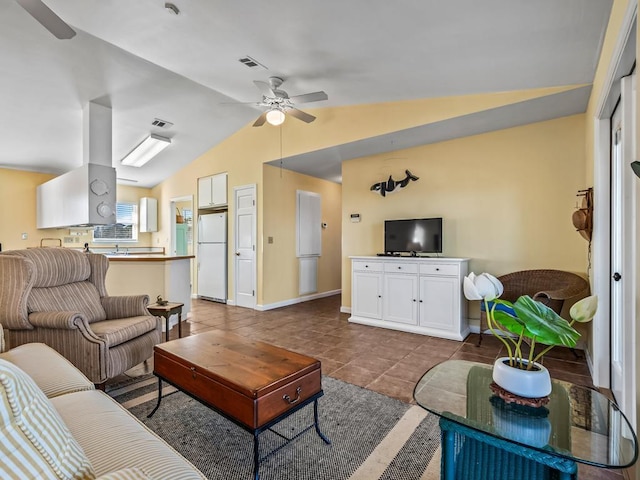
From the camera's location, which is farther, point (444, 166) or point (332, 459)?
point (444, 166)

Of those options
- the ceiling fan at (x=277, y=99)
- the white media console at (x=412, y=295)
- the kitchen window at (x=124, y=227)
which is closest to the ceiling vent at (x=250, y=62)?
the ceiling fan at (x=277, y=99)

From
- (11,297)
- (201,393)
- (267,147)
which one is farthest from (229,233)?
(201,393)

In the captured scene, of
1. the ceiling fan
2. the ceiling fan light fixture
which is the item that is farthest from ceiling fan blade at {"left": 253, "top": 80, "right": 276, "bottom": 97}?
the ceiling fan light fixture

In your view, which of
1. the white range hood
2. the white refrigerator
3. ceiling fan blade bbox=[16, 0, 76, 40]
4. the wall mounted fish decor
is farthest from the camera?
the white refrigerator

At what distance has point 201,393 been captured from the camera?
5.81 feet

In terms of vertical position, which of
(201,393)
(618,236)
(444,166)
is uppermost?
(444,166)

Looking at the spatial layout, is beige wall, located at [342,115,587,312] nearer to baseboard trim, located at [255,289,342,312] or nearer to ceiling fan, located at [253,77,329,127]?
ceiling fan, located at [253,77,329,127]

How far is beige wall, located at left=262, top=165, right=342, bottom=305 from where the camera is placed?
18.5 ft

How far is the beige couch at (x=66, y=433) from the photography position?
637mm

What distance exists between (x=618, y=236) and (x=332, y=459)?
257 centimetres

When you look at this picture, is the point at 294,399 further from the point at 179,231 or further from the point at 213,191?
the point at 179,231

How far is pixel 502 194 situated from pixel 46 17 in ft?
14.5

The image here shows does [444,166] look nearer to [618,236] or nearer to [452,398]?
[618,236]

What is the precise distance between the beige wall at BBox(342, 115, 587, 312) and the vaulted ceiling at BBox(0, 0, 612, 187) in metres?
0.25
